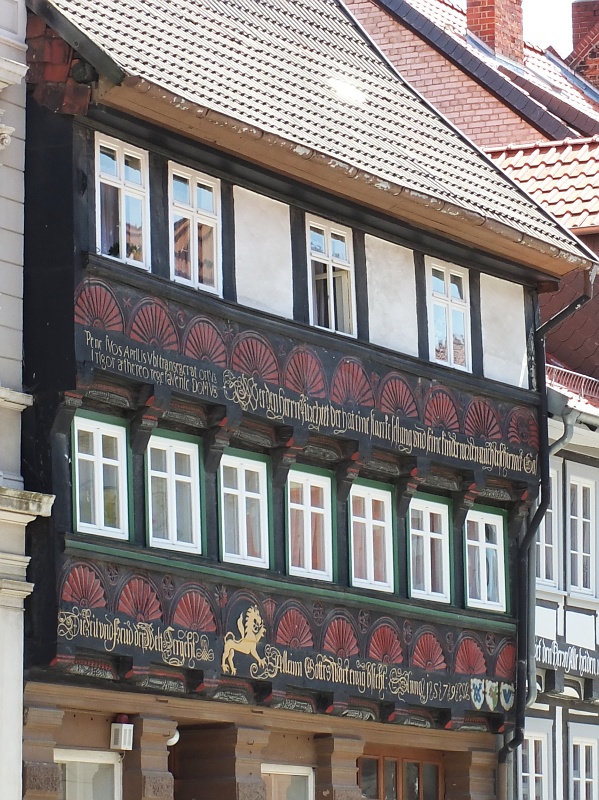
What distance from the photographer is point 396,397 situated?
25141 millimetres

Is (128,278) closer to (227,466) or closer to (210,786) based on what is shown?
(227,466)

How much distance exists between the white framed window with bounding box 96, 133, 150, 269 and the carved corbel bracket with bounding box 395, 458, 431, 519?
14.6 ft

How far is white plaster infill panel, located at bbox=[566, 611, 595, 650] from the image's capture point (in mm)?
28188

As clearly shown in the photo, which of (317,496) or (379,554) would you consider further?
(379,554)

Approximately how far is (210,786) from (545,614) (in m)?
5.77

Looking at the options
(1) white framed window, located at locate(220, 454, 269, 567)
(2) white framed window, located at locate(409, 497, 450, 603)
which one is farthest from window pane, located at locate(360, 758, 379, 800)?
(1) white framed window, located at locate(220, 454, 269, 567)

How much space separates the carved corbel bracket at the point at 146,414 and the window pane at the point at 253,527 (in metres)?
1.75

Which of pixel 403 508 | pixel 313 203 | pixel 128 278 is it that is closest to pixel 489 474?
pixel 403 508

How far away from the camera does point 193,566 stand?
2227cm

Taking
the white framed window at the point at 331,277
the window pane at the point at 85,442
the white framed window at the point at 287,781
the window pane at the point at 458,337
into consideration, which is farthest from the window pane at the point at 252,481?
the window pane at the point at 458,337

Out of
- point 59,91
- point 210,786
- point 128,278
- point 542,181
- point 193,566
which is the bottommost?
point 210,786

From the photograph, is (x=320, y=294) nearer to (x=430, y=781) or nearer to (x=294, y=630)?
(x=294, y=630)

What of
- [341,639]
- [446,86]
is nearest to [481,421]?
[341,639]

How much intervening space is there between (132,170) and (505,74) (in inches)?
586
